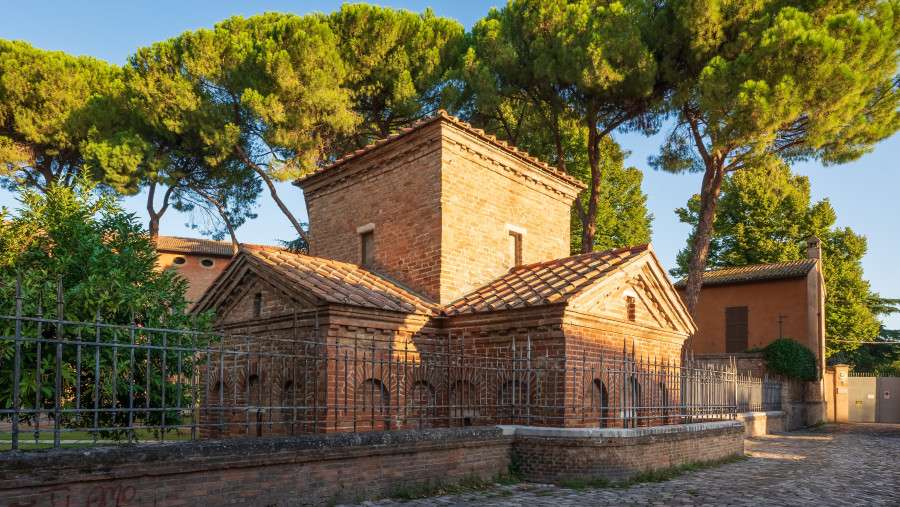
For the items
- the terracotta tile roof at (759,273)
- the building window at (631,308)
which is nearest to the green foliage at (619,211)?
the terracotta tile roof at (759,273)

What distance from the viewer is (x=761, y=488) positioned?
846cm

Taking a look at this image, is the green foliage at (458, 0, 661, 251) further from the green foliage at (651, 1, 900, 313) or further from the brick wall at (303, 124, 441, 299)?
the brick wall at (303, 124, 441, 299)

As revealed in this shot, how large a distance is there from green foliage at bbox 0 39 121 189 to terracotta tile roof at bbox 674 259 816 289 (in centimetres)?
2295

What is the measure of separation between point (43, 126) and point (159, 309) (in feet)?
60.6

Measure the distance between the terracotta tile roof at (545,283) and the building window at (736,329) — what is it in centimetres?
1538

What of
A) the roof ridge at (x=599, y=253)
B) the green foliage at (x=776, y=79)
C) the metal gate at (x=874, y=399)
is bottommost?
the metal gate at (x=874, y=399)

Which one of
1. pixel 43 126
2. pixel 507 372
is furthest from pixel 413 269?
pixel 43 126

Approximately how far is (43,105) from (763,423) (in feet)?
82.3

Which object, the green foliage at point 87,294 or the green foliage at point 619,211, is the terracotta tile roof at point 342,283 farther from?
the green foliage at point 619,211

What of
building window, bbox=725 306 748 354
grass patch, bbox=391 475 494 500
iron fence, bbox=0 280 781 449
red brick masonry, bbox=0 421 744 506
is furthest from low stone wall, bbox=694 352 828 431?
grass patch, bbox=391 475 494 500

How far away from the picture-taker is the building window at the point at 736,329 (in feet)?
78.6

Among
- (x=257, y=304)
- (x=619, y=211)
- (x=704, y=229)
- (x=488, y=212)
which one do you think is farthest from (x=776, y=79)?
(x=257, y=304)

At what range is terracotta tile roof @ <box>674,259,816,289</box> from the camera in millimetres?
22641

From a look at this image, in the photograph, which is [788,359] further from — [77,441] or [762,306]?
[77,441]
